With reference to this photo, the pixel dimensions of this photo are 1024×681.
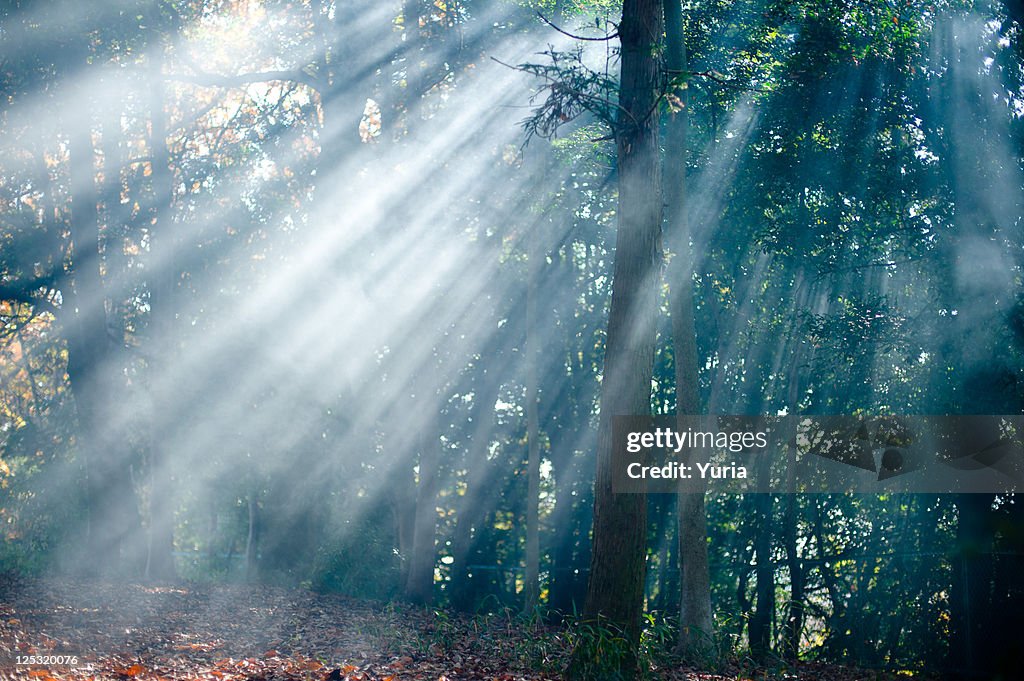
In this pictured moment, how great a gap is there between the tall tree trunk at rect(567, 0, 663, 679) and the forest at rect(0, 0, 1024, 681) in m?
0.04

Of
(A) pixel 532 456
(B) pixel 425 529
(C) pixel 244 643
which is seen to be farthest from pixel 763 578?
(C) pixel 244 643

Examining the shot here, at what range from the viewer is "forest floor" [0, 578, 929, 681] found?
25.5 ft

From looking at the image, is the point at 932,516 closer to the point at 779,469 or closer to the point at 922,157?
the point at 779,469

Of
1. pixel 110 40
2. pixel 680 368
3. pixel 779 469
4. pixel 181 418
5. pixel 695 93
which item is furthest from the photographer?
pixel 181 418

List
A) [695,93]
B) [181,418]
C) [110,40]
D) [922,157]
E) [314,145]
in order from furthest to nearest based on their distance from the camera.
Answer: [181,418] < [314,145] < [110,40] < [695,93] < [922,157]

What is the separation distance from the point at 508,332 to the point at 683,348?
Result: 890 centimetres

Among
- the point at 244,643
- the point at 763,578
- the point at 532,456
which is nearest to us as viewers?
the point at 244,643

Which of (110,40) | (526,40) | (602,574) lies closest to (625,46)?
(602,574)

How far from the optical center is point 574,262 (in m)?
20.2

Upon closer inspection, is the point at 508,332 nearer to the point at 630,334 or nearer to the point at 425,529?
the point at 425,529

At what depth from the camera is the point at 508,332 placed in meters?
20.1

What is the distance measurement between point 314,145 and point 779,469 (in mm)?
12875

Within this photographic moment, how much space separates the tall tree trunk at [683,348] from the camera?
1092 centimetres

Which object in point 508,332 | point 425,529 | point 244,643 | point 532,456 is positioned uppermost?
point 508,332
